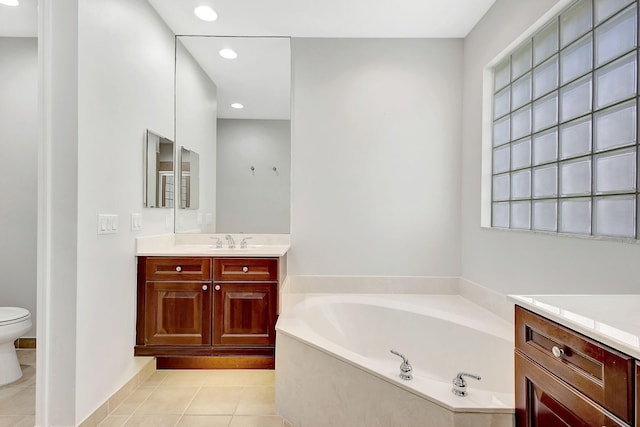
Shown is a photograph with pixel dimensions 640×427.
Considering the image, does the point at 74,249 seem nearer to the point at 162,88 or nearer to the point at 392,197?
the point at 162,88

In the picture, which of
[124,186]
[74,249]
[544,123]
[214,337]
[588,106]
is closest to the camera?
[588,106]

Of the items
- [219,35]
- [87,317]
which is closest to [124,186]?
[87,317]

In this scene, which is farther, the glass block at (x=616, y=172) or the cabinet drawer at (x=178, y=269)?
the cabinet drawer at (x=178, y=269)

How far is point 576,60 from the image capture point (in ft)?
5.48

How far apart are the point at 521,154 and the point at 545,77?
436mm

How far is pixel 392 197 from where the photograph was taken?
2842mm

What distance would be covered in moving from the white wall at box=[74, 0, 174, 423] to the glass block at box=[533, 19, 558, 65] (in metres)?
2.35

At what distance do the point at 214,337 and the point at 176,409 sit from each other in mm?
445

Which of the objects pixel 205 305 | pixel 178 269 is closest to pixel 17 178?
pixel 178 269

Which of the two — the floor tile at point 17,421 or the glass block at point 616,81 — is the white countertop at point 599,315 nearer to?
the glass block at point 616,81

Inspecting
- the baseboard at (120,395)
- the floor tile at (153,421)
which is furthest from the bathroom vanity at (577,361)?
the baseboard at (120,395)

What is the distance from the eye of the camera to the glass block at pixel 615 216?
136 centimetres

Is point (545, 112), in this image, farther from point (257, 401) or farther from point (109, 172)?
point (109, 172)

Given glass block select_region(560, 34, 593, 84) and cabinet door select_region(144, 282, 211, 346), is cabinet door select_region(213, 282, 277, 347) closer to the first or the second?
cabinet door select_region(144, 282, 211, 346)
